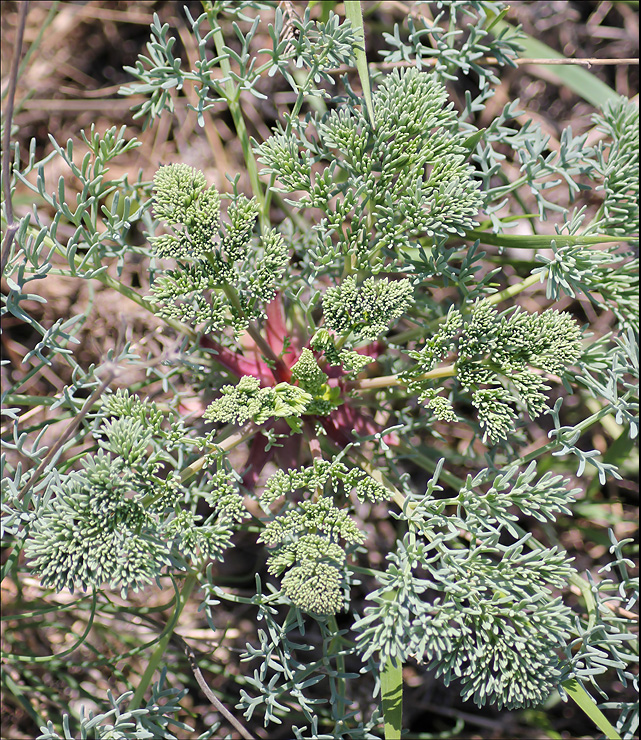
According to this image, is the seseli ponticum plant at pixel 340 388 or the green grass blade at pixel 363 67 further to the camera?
the green grass blade at pixel 363 67

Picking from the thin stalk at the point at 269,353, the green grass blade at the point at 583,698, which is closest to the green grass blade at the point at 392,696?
the green grass blade at the point at 583,698

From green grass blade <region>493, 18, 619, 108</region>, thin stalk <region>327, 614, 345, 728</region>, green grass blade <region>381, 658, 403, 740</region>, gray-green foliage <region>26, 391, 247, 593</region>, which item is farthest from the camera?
green grass blade <region>493, 18, 619, 108</region>

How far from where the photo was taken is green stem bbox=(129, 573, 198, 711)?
1.89 meters

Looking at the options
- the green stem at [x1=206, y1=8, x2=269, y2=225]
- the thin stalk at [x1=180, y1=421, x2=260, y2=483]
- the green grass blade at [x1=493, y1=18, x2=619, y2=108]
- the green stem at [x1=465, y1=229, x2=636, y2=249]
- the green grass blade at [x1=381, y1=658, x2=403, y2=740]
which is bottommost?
the green grass blade at [x1=381, y1=658, x2=403, y2=740]

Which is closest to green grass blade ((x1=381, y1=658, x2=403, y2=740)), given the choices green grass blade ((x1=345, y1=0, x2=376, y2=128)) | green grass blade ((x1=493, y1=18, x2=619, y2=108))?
green grass blade ((x1=345, y1=0, x2=376, y2=128))

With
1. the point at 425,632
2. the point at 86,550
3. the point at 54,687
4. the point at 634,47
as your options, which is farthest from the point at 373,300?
the point at 634,47

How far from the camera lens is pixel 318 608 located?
158cm

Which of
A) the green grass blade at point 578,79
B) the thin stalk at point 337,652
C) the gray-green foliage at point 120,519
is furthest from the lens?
the green grass blade at point 578,79

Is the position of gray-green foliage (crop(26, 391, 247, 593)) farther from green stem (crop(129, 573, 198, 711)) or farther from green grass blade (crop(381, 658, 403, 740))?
green grass blade (crop(381, 658, 403, 740))

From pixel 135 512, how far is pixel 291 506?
0.53 metres

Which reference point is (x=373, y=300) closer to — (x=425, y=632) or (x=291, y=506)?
(x=291, y=506)

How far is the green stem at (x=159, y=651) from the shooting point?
189 centimetres

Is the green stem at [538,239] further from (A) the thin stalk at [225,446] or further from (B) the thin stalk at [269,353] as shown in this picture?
(A) the thin stalk at [225,446]

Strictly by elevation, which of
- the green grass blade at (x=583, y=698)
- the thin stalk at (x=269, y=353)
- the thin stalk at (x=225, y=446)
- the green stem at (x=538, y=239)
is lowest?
the green grass blade at (x=583, y=698)
